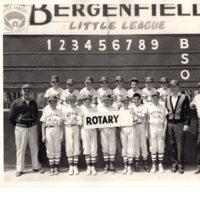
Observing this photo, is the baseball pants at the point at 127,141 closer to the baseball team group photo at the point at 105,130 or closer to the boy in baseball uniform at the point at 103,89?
the baseball team group photo at the point at 105,130

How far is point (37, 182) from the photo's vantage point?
4008 millimetres

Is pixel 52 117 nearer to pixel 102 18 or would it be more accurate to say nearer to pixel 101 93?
pixel 101 93

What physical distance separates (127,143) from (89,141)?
320 mm

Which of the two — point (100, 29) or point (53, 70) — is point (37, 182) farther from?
point (100, 29)

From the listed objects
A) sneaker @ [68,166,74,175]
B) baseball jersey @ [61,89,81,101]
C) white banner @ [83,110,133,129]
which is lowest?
sneaker @ [68,166,74,175]

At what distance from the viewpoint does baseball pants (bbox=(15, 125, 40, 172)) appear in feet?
13.5

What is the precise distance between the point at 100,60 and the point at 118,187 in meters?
1.15

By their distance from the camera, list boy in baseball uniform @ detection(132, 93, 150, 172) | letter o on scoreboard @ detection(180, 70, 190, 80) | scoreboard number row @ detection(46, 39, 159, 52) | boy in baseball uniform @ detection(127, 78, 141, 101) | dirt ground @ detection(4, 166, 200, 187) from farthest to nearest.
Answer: letter o on scoreboard @ detection(180, 70, 190, 80)
scoreboard number row @ detection(46, 39, 159, 52)
boy in baseball uniform @ detection(127, 78, 141, 101)
boy in baseball uniform @ detection(132, 93, 150, 172)
dirt ground @ detection(4, 166, 200, 187)

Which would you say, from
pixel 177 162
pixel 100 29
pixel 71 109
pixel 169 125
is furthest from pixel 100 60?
pixel 177 162

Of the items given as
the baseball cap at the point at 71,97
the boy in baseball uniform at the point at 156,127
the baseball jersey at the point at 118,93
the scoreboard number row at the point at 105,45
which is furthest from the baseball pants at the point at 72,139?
the scoreboard number row at the point at 105,45

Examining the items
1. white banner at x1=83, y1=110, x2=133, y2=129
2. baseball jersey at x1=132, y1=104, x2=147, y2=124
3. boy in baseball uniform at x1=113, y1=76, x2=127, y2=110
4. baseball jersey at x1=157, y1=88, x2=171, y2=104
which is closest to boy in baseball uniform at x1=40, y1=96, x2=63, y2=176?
white banner at x1=83, y1=110, x2=133, y2=129

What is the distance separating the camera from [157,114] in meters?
4.09

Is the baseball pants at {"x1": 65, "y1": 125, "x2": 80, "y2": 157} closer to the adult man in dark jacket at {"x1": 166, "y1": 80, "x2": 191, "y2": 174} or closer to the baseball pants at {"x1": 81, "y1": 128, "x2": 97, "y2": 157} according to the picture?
the baseball pants at {"x1": 81, "y1": 128, "x2": 97, "y2": 157}

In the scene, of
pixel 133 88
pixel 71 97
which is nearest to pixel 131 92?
pixel 133 88
